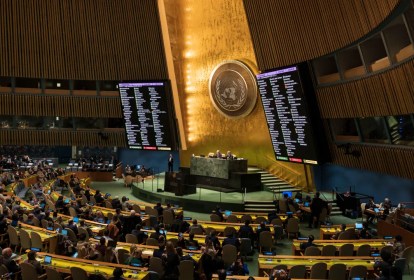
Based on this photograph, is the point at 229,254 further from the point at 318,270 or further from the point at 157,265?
the point at 318,270

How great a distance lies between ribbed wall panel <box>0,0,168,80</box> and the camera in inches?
1005

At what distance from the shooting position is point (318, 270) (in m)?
8.34

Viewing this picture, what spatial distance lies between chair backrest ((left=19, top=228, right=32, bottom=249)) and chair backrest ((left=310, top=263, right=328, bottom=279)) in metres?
6.96

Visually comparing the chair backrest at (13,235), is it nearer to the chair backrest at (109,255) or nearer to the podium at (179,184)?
the chair backrest at (109,255)

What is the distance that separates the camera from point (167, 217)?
1445 cm

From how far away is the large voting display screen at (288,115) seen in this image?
57.1 ft

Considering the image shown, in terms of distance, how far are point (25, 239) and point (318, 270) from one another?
722 centimetres

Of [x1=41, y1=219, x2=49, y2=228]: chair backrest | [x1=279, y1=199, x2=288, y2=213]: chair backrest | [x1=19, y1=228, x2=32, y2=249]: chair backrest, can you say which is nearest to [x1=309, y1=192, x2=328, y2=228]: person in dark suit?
[x1=279, y1=199, x2=288, y2=213]: chair backrest

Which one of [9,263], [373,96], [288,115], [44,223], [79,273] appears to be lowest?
[79,273]

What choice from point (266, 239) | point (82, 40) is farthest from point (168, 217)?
point (82, 40)

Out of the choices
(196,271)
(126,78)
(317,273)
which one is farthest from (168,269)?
(126,78)

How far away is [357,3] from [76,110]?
1952 centimetres

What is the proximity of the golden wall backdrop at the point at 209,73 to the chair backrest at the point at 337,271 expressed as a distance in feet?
40.2

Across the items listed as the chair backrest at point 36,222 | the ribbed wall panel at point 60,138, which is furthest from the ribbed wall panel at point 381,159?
the ribbed wall panel at point 60,138
